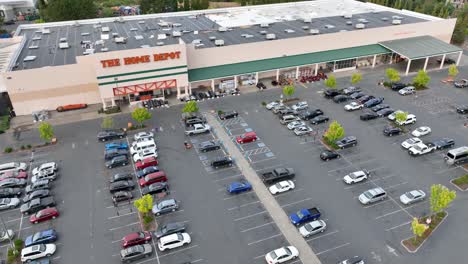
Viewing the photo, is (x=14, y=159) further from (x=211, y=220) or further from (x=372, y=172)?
(x=372, y=172)

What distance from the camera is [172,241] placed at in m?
37.2

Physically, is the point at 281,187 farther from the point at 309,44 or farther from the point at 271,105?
the point at 309,44

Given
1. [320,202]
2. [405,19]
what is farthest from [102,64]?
[405,19]

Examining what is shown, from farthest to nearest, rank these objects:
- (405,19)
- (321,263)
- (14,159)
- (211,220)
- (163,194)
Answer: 1. (405,19)
2. (14,159)
3. (163,194)
4. (211,220)
5. (321,263)

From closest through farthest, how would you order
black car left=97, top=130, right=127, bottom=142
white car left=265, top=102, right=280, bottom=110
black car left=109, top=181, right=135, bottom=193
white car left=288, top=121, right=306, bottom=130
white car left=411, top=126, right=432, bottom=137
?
black car left=109, top=181, right=135, bottom=193, white car left=411, top=126, right=432, bottom=137, black car left=97, top=130, right=127, bottom=142, white car left=288, top=121, right=306, bottom=130, white car left=265, top=102, right=280, bottom=110

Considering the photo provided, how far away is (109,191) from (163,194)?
7.22m

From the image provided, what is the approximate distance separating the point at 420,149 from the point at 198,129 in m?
34.4

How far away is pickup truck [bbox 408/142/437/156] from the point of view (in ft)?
169

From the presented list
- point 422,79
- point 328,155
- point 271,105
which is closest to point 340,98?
point 271,105

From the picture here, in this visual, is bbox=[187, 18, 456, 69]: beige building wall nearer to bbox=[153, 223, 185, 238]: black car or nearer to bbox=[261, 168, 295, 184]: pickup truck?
bbox=[261, 168, 295, 184]: pickup truck

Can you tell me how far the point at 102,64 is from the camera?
61938 millimetres

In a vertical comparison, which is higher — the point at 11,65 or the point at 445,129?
the point at 11,65

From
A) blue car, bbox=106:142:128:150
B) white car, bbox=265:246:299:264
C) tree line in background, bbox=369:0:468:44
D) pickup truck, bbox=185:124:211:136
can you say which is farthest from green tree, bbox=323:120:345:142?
tree line in background, bbox=369:0:468:44

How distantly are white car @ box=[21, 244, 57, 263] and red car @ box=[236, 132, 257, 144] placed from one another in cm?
2954
